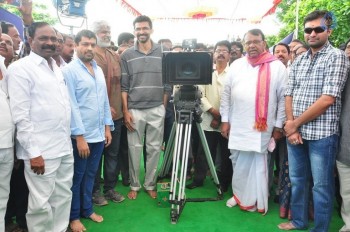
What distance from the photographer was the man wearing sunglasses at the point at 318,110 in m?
2.07

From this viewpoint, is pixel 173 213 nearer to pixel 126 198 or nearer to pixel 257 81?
pixel 126 198

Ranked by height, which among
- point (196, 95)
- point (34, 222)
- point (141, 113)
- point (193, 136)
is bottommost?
point (34, 222)

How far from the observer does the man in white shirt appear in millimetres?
1780

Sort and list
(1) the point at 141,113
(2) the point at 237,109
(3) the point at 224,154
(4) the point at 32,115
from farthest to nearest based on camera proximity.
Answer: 1. (3) the point at 224,154
2. (1) the point at 141,113
3. (2) the point at 237,109
4. (4) the point at 32,115

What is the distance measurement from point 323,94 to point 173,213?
1.47 m

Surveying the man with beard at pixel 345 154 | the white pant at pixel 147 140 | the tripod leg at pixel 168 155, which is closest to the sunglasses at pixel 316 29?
the man with beard at pixel 345 154

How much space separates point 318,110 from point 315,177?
0.48m

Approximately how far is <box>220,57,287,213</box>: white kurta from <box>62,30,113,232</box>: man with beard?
3.69 ft

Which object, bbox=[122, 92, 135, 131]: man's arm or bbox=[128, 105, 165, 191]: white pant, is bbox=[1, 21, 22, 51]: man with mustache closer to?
bbox=[122, 92, 135, 131]: man's arm

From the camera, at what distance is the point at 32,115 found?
188 cm

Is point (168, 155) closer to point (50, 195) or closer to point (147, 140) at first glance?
point (147, 140)

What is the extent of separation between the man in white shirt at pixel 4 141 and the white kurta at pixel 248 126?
1.79 meters

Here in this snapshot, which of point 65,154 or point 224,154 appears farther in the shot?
point 224,154

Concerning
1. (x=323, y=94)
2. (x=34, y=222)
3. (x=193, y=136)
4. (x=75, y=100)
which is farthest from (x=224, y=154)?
(x=34, y=222)
